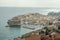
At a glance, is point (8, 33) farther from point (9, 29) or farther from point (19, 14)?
point (19, 14)

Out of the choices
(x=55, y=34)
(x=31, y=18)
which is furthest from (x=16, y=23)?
(x=55, y=34)

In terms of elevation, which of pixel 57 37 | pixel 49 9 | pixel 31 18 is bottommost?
pixel 57 37

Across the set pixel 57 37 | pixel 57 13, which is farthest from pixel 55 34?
pixel 57 13

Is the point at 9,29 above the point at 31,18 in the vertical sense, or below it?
below
